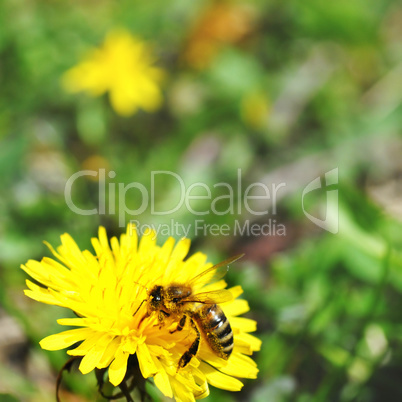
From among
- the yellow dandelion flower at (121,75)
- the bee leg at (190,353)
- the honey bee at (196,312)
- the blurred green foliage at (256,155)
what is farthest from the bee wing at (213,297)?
the yellow dandelion flower at (121,75)

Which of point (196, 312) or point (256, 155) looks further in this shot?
point (256, 155)

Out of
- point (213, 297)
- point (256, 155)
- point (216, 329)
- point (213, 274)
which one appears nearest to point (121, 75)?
point (256, 155)

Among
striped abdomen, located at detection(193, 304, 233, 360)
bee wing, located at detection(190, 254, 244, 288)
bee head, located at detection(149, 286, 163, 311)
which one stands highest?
bee wing, located at detection(190, 254, 244, 288)

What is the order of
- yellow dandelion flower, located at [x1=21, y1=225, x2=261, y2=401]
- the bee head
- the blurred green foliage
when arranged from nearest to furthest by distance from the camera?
yellow dandelion flower, located at [x1=21, y1=225, x2=261, y2=401], the bee head, the blurred green foliage

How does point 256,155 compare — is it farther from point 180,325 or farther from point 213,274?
point 180,325

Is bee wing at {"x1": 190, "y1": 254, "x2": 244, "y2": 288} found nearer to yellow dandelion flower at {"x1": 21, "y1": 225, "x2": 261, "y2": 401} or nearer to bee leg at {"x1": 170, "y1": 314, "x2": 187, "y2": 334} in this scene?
yellow dandelion flower at {"x1": 21, "y1": 225, "x2": 261, "y2": 401}

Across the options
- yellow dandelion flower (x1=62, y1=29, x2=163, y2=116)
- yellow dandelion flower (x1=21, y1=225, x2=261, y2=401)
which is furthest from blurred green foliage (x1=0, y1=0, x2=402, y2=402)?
yellow dandelion flower (x1=21, y1=225, x2=261, y2=401)

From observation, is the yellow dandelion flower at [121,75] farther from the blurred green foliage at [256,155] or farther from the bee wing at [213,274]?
the bee wing at [213,274]
